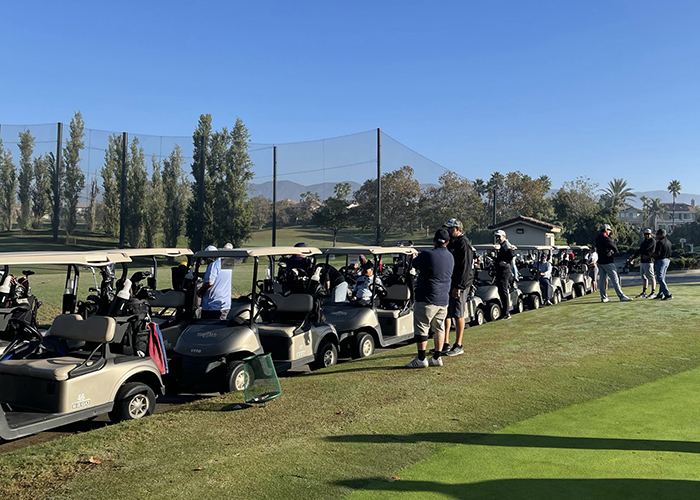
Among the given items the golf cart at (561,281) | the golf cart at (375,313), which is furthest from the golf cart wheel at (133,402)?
the golf cart at (561,281)

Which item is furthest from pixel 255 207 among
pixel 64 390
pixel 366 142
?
pixel 64 390

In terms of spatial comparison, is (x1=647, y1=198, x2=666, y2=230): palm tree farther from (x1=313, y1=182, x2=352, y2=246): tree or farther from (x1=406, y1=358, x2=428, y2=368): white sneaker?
(x1=406, y1=358, x2=428, y2=368): white sneaker

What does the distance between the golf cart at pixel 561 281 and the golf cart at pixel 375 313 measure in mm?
6644

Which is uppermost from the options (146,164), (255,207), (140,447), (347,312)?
(146,164)

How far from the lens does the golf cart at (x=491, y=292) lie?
12375 mm

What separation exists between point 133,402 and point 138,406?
0.27 ft

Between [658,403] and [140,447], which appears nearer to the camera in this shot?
[140,447]

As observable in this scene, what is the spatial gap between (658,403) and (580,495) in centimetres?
242

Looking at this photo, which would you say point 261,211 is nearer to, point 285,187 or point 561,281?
point 285,187

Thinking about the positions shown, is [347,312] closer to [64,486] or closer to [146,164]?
[64,486]

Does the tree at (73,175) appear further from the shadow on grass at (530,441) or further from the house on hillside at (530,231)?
the shadow on grass at (530,441)

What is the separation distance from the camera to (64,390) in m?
5.50

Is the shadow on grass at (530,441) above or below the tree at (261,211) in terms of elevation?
below

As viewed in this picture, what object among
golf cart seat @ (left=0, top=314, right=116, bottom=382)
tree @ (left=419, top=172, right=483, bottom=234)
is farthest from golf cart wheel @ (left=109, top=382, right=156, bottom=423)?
tree @ (left=419, top=172, right=483, bottom=234)
